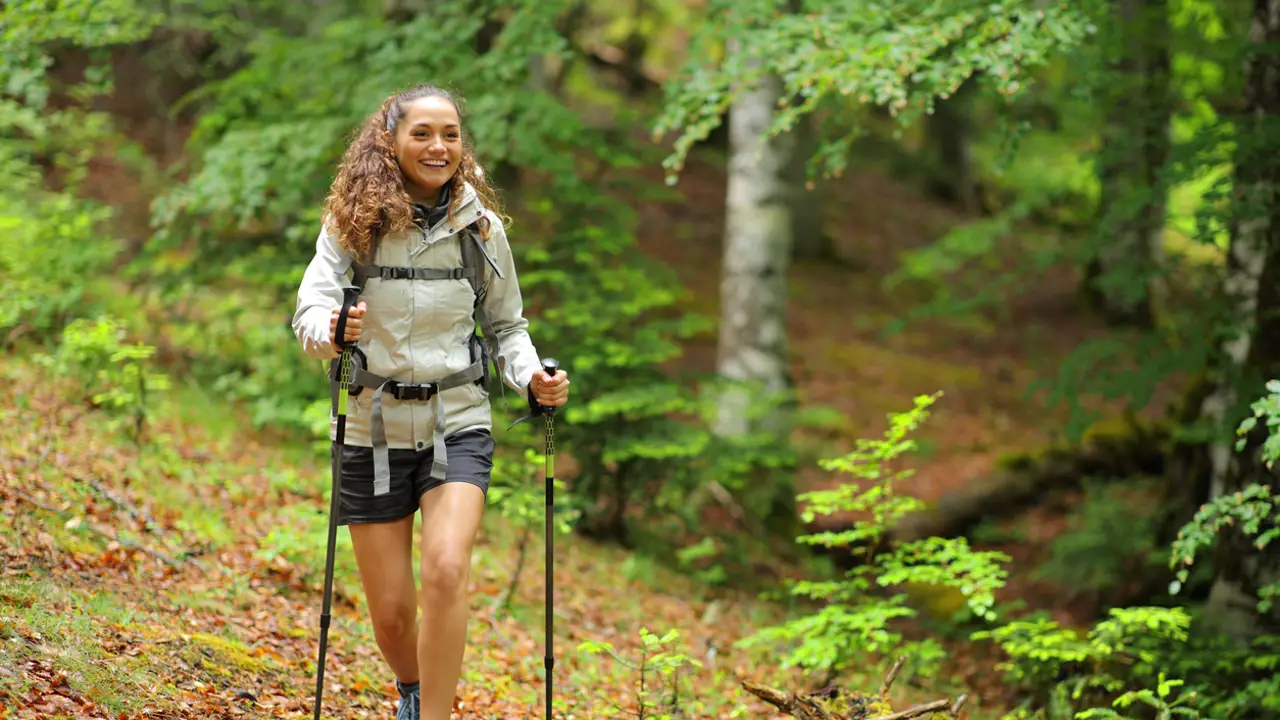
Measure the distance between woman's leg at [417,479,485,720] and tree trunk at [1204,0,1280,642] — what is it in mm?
4609

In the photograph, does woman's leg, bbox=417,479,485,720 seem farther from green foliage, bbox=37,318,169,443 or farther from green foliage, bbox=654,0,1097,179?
green foliage, bbox=37,318,169,443

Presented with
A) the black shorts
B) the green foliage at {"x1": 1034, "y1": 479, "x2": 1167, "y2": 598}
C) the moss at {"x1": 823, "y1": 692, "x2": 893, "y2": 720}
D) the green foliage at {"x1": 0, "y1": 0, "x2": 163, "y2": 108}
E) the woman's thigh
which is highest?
the green foliage at {"x1": 0, "y1": 0, "x2": 163, "y2": 108}

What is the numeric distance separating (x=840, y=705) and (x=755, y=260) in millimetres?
5123

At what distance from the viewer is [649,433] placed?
761 centimetres

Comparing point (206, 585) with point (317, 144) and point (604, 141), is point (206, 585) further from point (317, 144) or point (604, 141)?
point (604, 141)

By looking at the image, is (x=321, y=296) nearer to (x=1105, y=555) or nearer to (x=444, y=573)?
(x=444, y=573)

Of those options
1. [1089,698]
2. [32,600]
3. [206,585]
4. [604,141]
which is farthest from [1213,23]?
[32,600]

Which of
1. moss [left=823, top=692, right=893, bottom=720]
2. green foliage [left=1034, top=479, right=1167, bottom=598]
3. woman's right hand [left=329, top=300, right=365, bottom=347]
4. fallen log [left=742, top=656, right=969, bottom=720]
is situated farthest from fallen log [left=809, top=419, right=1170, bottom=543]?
woman's right hand [left=329, top=300, right=365, bottom=347]

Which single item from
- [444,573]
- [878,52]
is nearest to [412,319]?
[444,573]

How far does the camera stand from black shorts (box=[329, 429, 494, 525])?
11.9ft

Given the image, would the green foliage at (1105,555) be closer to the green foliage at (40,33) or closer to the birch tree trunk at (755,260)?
the birch tree trunk at (755,260)

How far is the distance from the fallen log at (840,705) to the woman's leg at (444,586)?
4.40 ft

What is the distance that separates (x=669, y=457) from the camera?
25.4 ft

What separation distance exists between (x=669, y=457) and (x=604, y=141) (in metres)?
2.32
